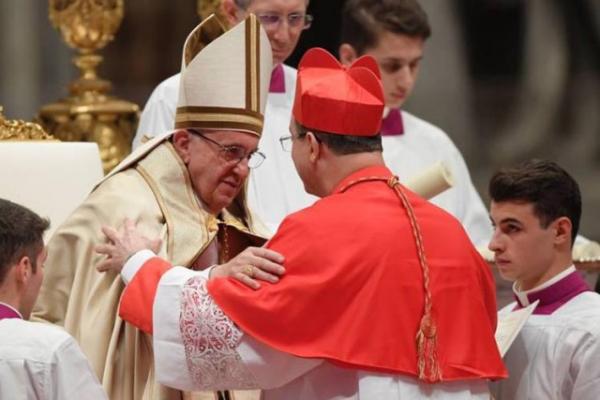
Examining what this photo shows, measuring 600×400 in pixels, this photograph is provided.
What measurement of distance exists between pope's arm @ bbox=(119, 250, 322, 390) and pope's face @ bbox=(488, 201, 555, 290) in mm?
817

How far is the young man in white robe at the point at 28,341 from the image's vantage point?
468 centimetres

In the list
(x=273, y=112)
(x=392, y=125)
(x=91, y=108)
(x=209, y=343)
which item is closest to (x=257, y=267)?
(x=209, y=343)

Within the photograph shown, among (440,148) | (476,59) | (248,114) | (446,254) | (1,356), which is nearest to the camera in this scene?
(1,356)

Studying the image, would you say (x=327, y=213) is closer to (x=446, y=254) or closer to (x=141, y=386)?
(x=446, y=254)

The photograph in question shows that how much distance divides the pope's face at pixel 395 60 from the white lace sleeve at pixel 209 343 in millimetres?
2560

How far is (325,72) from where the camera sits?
5.15 m

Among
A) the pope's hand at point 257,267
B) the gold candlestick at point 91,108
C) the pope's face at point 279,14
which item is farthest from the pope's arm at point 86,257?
the gold candlestick at point 91,108

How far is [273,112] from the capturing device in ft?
23.8

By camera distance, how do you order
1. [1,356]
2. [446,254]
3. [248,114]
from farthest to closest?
1. [248,114]
2. [446,254]
3. [1,356]

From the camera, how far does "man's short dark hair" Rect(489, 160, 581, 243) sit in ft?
18.0

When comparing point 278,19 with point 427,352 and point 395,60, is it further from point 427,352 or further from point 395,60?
point 427,352

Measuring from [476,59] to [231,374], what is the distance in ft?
20.1

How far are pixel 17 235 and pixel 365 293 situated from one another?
0.88 metres

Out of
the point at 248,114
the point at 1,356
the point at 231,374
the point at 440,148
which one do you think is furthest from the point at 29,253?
the point at 440,148
